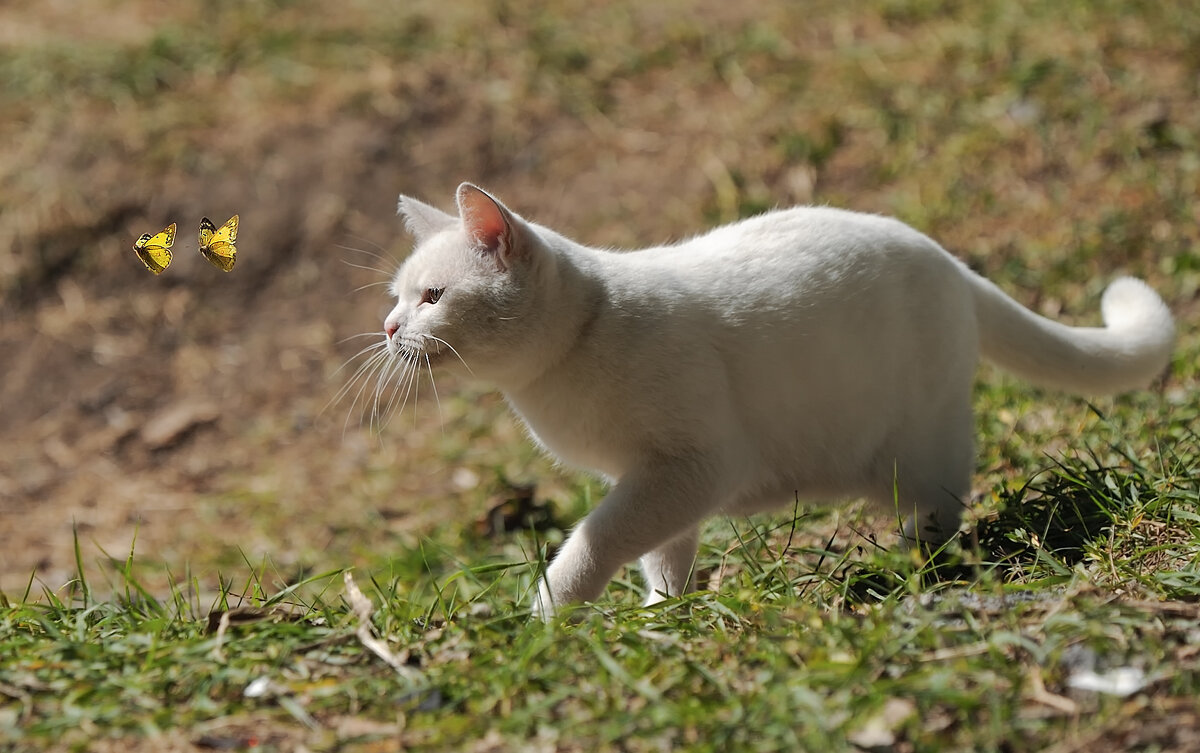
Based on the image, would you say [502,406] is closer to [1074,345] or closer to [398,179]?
[398,179]

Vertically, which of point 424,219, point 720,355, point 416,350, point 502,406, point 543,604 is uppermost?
point 424,219

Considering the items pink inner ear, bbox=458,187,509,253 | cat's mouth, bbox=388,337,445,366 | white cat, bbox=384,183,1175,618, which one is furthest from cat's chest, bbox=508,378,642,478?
pink inner ear, bbox=458,187,509,253

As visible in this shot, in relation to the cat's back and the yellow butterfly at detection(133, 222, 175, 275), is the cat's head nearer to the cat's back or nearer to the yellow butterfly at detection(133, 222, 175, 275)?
the cat's back

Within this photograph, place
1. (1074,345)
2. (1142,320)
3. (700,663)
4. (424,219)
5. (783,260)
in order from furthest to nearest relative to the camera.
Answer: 1. (1142,320)
2. (1074,345)
3. (424,219)
4. (783,260)
5. (700,663)

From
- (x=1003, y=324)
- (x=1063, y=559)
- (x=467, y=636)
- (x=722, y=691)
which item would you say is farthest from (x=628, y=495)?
(x=1003, y=324)

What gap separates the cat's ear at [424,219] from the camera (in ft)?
10.7

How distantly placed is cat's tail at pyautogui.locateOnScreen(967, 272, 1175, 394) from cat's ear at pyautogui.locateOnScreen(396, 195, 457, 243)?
1461mm

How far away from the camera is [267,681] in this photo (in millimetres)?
2363

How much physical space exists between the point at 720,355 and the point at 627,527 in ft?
1.66

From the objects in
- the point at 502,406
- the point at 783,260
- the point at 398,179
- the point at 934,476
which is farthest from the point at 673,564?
the point at 398,179

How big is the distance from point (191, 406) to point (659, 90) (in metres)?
3.07

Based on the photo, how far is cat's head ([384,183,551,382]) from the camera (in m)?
2.89

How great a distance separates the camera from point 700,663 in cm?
231

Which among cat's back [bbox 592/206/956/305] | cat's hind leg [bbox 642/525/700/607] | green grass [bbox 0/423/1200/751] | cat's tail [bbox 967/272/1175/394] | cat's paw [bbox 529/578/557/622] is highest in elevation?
cat's back [bbox 592/206/956/305]
